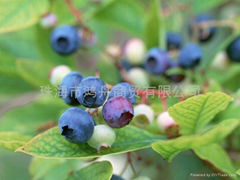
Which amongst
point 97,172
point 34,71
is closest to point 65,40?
point 34,71

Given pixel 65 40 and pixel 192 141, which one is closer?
pixel 192 141

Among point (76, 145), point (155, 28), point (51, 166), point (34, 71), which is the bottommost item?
point (51, 166)

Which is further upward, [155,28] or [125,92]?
[155,28]

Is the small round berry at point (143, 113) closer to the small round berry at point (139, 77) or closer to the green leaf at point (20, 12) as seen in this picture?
the small round berry at point (139, 77)

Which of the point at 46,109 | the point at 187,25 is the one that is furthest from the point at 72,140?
the point at 187,25

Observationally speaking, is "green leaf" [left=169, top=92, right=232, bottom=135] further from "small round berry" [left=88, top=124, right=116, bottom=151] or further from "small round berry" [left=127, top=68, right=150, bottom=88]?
"small round berry" [left=127, top=68, right=150, bottom=88]

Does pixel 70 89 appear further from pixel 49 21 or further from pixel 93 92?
pixel 49 21
